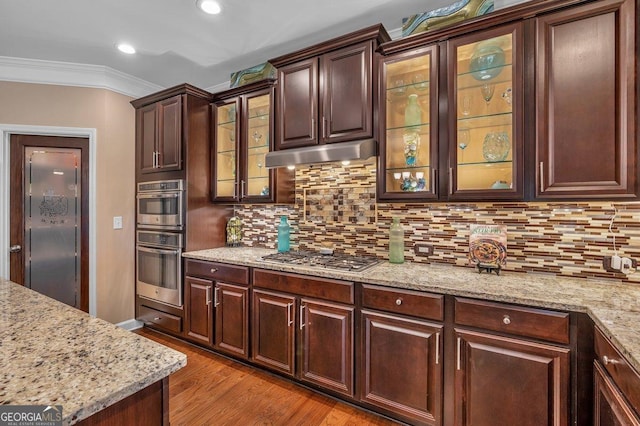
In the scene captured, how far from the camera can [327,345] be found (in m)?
2.08

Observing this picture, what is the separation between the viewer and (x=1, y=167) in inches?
113

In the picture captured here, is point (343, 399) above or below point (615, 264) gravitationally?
below

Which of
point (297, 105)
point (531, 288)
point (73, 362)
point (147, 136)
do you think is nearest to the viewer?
point (73, 362)

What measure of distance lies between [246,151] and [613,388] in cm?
287

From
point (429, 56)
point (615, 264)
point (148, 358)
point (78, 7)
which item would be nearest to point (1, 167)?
point (78, 7)

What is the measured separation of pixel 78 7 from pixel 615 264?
386 cm

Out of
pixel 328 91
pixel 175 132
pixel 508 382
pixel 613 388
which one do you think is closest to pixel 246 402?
pixel 508 382

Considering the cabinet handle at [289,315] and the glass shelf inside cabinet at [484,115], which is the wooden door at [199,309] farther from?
the glass shelf inside cabinet at [484,115]

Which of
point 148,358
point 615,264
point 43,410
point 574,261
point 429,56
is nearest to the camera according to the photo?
point 43,410

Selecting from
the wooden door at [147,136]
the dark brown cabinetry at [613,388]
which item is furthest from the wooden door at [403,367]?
the wooden door at [147,136]

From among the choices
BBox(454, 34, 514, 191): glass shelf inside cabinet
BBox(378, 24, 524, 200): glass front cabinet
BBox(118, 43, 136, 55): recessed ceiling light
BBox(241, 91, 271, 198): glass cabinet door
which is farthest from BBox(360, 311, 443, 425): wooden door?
BBox(118, 43, 136, 55): recessed ceiling light

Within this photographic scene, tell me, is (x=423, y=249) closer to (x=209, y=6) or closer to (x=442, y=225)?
(x=442, y=225)

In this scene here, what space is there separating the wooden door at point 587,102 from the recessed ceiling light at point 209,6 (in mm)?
2038

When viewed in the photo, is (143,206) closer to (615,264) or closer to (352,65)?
(352,65)
